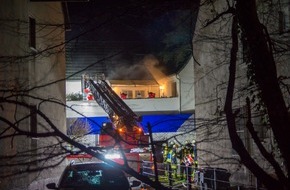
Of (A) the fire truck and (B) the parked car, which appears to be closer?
(B) the parked car

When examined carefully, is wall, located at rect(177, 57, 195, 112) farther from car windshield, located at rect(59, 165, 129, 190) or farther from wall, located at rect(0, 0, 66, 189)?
car windshield, located at rect(59, 165, 129, 190)

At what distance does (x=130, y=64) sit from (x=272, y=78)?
31124mm

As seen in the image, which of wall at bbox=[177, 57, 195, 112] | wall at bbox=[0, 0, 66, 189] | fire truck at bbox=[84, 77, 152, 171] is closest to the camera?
wall at bbox=[0, 0, 66, 189]

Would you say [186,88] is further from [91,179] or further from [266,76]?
[266,76]

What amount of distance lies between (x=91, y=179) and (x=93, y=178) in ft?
0.23

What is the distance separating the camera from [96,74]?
3173 cm

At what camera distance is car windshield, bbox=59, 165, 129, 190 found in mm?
8523

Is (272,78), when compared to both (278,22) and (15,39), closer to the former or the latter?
(278,22)

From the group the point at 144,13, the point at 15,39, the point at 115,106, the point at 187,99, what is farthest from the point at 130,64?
the point at 144,13

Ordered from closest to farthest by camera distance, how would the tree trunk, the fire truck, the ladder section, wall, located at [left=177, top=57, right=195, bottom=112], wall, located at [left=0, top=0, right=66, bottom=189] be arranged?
1. the tree trunk
2. wall, located at [left=0, top=0, right=66, bottom=189]
3. the fire truck
4. the ladder section
5. wall, located at [left=177, top=57, right=195, bottom=112]

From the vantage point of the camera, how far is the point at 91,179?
886 centimetres

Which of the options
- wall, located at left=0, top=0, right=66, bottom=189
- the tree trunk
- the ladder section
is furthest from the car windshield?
the ladder section

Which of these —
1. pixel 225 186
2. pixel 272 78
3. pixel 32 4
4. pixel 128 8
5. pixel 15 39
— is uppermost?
pixel 32 4

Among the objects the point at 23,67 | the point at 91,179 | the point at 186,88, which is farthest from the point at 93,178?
the point at 186,88
